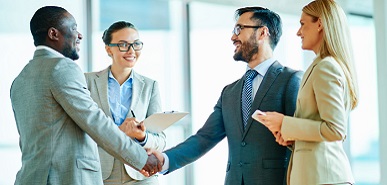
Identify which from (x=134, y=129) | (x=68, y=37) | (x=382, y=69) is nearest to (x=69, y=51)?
(x=68, y=37)

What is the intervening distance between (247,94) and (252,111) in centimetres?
13

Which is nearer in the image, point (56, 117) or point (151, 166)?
point (56, 117)

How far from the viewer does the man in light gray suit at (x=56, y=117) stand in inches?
129

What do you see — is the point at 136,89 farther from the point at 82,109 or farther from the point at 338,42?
the point at 338,42

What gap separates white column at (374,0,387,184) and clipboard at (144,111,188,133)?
3.19 meters

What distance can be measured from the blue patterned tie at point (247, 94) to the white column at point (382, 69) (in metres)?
3.07

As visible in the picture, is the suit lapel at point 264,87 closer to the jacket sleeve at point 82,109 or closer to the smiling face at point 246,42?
Answer: the smiling face at point 246,42

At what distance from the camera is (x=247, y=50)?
3969mm

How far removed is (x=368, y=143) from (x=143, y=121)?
13.9 feet

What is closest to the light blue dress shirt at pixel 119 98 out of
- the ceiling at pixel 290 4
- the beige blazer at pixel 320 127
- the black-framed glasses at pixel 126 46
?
the black-framed glasses at pixel 126 46

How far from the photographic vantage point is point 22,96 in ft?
→ 11.1

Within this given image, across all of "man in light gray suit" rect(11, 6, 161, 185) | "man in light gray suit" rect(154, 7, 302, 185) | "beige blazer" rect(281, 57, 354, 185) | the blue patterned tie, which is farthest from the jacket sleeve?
"beige blazer" rect(281, 57, 354, 185)

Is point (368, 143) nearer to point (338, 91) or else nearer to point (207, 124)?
point (207, 124)

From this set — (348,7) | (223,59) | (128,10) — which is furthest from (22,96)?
(348,7)
